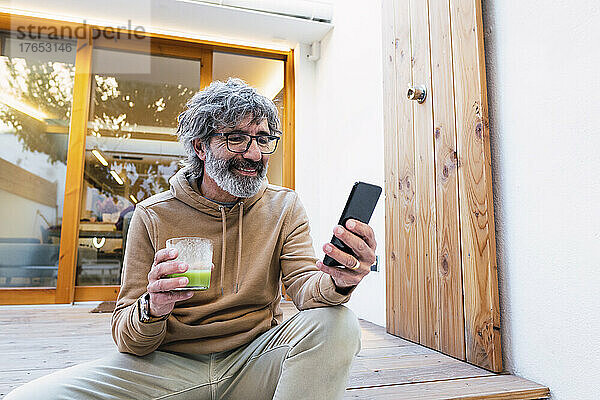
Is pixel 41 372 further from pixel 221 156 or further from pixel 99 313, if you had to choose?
pixel 99 313

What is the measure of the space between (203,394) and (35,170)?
2978 millimetres

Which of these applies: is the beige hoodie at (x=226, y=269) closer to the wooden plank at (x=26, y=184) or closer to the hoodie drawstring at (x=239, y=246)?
the hoodie drawstring at (x=239, y=246)

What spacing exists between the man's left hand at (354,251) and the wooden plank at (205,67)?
316 centimetres

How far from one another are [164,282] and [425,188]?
1398mm

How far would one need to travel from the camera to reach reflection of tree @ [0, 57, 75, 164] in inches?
135

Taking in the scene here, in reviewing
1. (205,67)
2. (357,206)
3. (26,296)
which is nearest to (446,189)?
(357,206)

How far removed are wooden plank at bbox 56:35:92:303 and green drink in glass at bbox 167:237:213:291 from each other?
2.81 meters

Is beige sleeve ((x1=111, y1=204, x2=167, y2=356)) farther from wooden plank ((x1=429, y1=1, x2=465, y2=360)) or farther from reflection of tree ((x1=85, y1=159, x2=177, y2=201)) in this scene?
reflection of tree ((x1=85, y1=159, x2=177, y2=201))

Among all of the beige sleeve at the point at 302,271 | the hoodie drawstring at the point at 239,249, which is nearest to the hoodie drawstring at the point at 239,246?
the hoodie drawstring at the point at 239,249

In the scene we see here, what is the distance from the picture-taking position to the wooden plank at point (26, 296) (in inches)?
129

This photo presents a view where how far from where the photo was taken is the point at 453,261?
1.81m

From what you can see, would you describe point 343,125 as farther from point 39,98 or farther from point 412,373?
point 39,98

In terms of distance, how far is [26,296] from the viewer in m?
3.29

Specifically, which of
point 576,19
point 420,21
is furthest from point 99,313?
point 576,19
